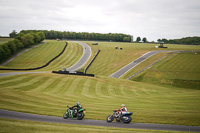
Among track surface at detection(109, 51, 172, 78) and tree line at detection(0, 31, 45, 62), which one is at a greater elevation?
tree line at detection(0, 31, 45, 62)

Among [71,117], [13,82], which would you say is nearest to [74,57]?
[13,82]

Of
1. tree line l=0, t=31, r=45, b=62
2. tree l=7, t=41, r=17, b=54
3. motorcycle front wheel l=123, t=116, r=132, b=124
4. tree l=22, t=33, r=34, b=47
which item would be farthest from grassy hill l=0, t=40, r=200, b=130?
tree l=22, t=33, r=34, b=47

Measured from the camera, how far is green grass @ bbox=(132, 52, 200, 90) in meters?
52.6

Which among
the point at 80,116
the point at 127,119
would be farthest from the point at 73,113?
the point at 127,119

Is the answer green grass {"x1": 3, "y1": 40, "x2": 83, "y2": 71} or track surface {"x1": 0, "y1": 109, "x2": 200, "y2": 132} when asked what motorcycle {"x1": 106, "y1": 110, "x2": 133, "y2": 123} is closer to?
track surface {"x1": 0, "y1": 109, "x2": 200, "y2": 132}

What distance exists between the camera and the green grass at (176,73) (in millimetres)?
52634

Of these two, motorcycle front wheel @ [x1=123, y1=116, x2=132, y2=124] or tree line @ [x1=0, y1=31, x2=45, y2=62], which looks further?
tree line @ [x1=0, y1=31, x2=45, y2=62]

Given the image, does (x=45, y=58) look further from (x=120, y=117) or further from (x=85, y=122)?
(x=120, y=117)

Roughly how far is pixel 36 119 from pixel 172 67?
187 feet

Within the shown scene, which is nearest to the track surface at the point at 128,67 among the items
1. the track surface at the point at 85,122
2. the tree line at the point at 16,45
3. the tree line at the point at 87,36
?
the track surface at the point at 85,122

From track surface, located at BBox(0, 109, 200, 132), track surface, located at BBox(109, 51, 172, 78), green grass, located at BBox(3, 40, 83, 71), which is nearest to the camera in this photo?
track surface, located at BBox(0, 109, 200, 132)

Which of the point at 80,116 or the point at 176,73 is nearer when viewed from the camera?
the point at 80,116

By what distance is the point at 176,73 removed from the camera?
191 feet

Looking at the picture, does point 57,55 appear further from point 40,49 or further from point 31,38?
point 31,38
